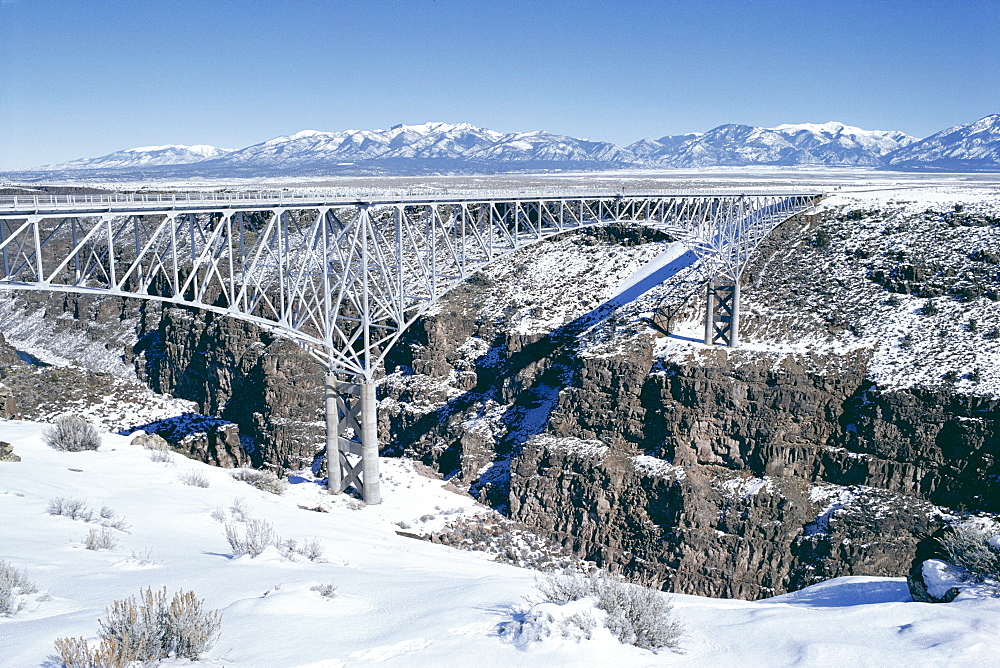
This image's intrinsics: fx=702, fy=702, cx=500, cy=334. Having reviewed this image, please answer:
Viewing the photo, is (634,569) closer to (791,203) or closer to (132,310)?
(791,203)

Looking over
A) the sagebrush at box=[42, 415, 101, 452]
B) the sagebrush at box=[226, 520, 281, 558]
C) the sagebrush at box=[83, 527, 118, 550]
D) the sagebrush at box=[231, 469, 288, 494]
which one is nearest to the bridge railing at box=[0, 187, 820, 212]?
the sagebrush at box=[42, 415, 101, 452]

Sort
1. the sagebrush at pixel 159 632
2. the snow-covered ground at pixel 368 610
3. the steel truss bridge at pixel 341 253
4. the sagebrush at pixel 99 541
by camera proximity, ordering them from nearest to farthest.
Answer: the sagebrush at pixel 159 632, the snow-covered ground at pixel 368 610, the sagebrush at pixel 99 541, the steel truss bridge at pixel 341 253

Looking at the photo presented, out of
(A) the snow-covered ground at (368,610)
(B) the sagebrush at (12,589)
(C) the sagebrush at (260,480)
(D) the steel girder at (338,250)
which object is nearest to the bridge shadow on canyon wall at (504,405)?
A: (D) the steel girder at (338,250)

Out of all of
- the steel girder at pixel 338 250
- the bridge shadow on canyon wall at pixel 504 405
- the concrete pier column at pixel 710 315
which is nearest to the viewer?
the steel girder at pixel 338 250

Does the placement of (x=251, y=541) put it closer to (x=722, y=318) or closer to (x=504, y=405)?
(x=504, y=405)

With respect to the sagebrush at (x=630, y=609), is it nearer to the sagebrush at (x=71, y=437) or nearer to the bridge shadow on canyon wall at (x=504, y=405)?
the sagebrush at (x=71, y=437)

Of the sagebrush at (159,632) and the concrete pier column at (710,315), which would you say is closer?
the sagebrush at (159,632)

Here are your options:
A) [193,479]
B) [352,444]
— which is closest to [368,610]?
[193,479]

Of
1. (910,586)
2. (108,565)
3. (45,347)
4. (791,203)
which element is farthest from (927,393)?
(45,347)
